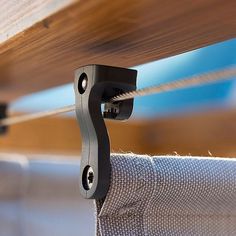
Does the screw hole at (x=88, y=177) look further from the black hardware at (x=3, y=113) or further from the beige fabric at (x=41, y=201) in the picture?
the black hardware at (x=3, y=113)

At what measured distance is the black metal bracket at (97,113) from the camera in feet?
1.15

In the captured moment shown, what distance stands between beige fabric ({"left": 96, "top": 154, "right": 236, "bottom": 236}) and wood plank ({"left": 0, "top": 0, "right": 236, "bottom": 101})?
0.27 ft

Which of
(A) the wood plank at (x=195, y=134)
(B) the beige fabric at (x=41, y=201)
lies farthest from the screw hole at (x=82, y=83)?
(A) the wood plank at (x=195, y=134)

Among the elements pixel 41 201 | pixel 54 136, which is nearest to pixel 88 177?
pixel 41 201

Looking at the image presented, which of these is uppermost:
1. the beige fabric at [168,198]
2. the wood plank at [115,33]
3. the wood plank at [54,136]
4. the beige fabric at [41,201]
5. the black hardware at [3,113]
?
the wood plank at [54,136]

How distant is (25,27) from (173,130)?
1.76 m

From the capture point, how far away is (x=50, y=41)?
39 cm

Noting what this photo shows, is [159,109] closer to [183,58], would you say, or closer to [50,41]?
[183,58]

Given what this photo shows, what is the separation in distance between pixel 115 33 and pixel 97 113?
0.19ft

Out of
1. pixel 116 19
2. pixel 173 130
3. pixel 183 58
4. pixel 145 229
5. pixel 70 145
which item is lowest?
pixel 145 229

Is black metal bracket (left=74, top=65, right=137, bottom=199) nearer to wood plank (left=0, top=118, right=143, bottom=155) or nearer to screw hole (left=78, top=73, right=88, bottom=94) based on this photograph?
screw hole (left=78, top=73, right=88, bottom=94)

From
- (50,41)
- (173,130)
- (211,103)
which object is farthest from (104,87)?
(173,130)

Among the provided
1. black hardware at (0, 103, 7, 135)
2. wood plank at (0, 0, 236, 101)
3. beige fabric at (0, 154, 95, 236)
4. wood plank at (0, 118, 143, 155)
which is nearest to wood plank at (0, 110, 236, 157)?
wood plank at (0, 118, 143, 155)

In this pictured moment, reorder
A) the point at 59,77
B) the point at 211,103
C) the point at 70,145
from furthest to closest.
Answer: the point at 211,103 < the point at 70,145 < the point at 59,77
